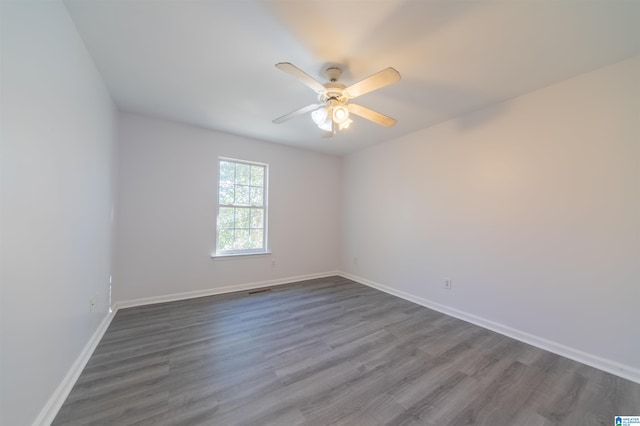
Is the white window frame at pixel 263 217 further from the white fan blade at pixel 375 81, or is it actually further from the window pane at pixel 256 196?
the white fan blade at pixel 375 81

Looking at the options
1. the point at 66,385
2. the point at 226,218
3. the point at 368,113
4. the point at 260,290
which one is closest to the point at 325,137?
the point at 368,113

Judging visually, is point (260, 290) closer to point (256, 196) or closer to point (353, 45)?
→ point (256, 196)

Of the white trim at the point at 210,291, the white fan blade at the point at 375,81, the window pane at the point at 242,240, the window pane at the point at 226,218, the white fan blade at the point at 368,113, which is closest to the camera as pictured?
the white fan blade at the point at 375,81

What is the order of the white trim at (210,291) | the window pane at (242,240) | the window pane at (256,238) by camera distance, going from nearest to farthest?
the white trim at (210,291) → the window pane at (242,240) → the window pane at (256,238)

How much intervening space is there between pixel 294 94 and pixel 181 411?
8.97 ft

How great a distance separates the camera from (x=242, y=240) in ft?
12.9

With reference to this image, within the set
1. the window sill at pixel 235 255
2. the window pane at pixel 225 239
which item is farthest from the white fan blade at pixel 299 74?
the window sill at pixel 235 255

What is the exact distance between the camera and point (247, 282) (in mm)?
3869

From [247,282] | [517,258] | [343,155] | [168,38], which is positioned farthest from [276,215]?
[517,258]

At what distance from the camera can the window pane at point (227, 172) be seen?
3752 mm

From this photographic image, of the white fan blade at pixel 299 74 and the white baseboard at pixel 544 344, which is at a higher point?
the white fan blade at pixel 299 74

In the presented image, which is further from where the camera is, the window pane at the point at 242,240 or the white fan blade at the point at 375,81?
the window pane at the point at 242,240

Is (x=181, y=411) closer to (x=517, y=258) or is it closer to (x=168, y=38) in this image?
(x=168, y=38)

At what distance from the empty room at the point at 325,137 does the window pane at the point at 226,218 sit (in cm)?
15
